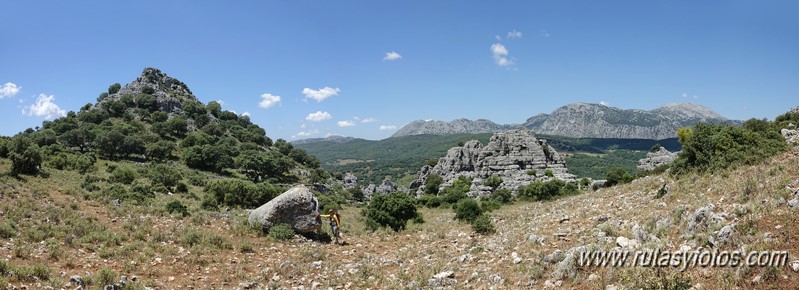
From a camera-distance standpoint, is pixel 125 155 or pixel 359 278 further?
pixel 125 155

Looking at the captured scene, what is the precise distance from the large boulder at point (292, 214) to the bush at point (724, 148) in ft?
62.7

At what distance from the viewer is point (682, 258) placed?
868 cm

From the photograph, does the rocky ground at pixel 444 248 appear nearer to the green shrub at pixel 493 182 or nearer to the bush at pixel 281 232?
the bush at pixel 281 232

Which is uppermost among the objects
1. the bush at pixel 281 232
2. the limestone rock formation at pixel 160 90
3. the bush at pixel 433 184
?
the limestone rock formation at pixel 160 90

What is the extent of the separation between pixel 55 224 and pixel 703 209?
81.4 feet

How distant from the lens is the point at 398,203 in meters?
27.7

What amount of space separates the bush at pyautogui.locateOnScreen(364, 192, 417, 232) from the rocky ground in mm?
5581

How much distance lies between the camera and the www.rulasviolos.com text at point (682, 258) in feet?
24.5

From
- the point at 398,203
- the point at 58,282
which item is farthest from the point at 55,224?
the point at 398,203

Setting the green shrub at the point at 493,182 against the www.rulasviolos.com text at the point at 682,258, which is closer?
the www.rulasviolos.com text at the point at 682,258

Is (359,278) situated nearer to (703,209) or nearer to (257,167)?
(703,209)

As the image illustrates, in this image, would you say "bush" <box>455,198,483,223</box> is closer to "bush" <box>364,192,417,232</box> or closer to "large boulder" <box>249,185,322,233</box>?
"bush" <box>364,192,417,232</box>

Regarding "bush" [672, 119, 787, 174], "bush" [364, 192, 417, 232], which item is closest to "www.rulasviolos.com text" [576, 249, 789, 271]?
"bush" [672, 119, 787, 174]

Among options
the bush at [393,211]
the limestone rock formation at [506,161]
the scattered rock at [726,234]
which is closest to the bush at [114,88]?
the limestone rock formation at [506,161]
